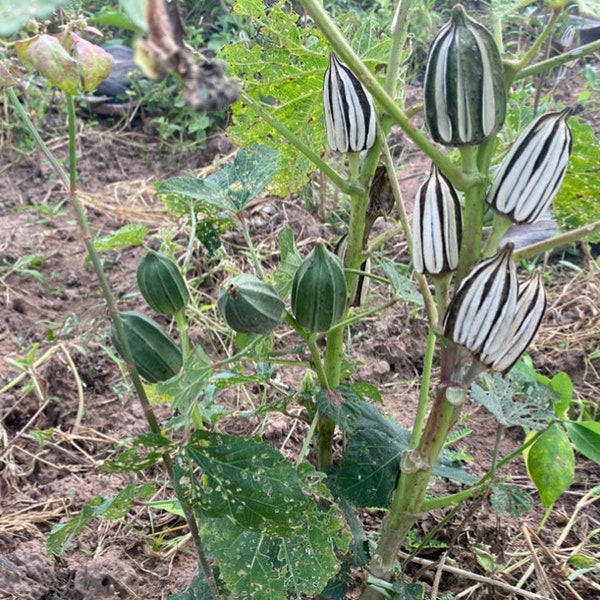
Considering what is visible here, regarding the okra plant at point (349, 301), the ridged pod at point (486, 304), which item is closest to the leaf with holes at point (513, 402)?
the okra plant at point (349, 301)

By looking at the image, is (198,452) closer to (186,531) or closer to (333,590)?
(333,590)

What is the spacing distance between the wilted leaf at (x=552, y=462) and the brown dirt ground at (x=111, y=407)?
0.11 m

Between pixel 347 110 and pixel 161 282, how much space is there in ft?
1.01

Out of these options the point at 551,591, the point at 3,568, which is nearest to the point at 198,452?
the point at 3,568

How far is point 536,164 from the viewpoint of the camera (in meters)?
0.65

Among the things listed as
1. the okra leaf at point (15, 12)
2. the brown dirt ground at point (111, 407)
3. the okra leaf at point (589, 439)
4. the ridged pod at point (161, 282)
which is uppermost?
the okra leaf at point (15, 12)

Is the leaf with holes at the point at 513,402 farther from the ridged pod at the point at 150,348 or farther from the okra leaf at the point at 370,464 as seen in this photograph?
the ridged pod at the point at 150,348

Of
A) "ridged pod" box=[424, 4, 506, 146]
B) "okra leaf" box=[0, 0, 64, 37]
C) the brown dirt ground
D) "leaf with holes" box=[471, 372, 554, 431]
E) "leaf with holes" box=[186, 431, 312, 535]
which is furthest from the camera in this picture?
the brown dirt ground

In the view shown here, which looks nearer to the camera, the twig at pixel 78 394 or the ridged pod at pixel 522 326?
the ridged pod at pixel 522 326

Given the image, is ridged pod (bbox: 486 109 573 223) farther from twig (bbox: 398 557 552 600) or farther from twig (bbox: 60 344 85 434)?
twig (bbox: 60 344 85 434)

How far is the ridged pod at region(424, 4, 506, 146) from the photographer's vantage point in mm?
622

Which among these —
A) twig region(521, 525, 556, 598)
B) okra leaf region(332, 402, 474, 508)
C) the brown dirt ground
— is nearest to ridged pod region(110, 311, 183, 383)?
okra leaf region(332, 402, 474, 508)

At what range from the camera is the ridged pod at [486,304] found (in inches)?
25.9

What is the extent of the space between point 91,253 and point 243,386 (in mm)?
1065
